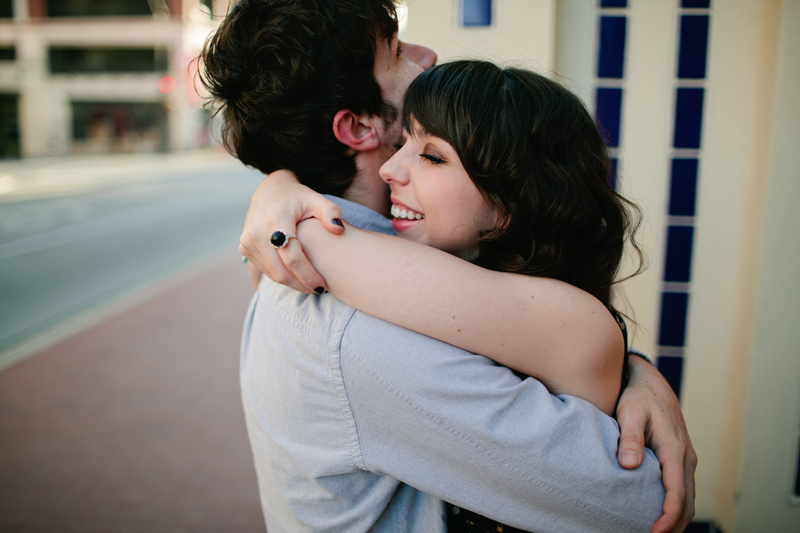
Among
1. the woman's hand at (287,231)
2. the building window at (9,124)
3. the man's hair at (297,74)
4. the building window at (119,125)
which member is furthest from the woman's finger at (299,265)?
the building window at (119,125)

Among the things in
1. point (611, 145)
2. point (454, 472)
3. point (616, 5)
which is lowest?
point (454, 472)

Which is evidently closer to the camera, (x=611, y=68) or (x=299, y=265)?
(x=299, y=265)

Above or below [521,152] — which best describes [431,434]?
below

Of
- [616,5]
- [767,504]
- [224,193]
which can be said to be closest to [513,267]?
[616,5]

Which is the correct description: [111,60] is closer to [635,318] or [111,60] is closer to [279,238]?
[635,318]

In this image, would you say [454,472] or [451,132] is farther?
[451,132]

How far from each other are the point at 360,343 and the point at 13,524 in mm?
2918

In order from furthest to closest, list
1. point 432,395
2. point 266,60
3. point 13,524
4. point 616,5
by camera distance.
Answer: point 13,524 < point 616,5 < point 266,60 < point 432,395

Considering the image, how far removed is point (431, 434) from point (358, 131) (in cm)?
80

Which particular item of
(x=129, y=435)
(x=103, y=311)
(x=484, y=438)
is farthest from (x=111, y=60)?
(x=484, y=438)

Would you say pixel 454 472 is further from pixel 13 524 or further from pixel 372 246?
pixel 13 524

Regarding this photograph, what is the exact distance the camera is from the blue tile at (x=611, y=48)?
216 centimetres

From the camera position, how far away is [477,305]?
39.0 inches

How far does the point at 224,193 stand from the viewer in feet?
54.6
